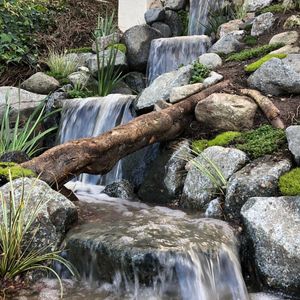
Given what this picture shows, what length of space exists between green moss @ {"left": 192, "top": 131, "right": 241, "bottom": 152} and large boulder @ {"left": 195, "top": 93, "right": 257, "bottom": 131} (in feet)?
0.53

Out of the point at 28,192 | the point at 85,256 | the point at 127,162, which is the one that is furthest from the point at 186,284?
the point at 127,162

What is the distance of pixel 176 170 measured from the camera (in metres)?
4.45

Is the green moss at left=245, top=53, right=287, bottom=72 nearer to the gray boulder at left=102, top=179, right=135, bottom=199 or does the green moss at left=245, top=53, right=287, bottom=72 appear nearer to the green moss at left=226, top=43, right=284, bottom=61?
the green moss at left=226, top=43, right=284, bottom=61

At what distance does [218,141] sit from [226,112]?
0.39 meters

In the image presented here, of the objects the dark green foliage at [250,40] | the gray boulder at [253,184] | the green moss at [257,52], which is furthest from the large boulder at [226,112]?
the dark green foliage at [250,40]

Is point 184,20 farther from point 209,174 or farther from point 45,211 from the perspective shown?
point 45,211

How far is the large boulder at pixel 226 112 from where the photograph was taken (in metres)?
4.54

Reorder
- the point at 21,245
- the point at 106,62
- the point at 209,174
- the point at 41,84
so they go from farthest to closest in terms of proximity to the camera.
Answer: the point at 106,62, the point at 41,84, the point at 209,174, the point at 21,245

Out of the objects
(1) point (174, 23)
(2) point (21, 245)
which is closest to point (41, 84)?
(1) point (174, 23)

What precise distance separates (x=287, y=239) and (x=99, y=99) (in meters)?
3.88

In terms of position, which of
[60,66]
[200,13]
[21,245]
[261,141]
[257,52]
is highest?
[200,13]

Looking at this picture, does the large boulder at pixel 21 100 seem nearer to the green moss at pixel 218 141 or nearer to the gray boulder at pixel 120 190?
the gray boulder at pixel 120 190

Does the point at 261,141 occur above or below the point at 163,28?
below

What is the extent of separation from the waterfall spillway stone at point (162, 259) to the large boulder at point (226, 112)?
5.35 ft
